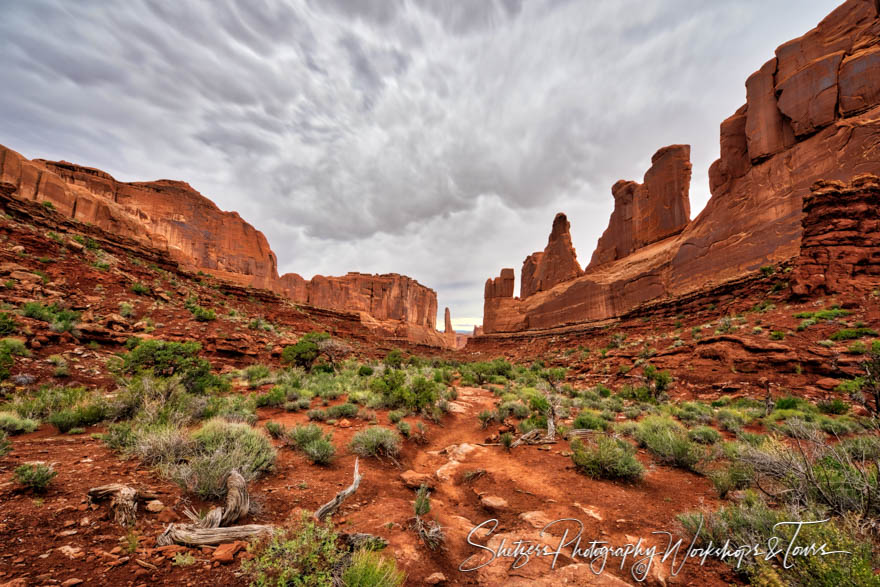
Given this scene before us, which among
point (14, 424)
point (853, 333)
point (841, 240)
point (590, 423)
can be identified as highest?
point (841, 240)

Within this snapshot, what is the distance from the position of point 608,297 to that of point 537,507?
110 ft

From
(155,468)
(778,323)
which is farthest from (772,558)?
(778,323)

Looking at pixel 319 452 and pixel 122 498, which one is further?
pixel 319 452

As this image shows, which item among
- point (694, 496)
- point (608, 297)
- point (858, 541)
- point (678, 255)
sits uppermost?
point (678, 255)

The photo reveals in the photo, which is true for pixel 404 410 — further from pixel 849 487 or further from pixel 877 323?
pixel 877 323

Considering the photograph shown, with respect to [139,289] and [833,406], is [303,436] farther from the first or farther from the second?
[139,289]

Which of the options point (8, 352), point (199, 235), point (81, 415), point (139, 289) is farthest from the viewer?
point (199, 235)

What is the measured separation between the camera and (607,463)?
4828 mm

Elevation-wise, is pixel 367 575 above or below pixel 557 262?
below

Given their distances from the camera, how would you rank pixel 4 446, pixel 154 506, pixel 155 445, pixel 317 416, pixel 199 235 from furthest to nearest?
1. pixel 199 235
2. pixel 317 416
3. pixel 155 445
4. pixel 4 446
5. pixel 154 506

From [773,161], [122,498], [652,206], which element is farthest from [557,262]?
[122,498]

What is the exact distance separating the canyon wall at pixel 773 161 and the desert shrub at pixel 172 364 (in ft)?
94.6

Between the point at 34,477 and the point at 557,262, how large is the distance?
46.6m

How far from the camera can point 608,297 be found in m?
32.7
